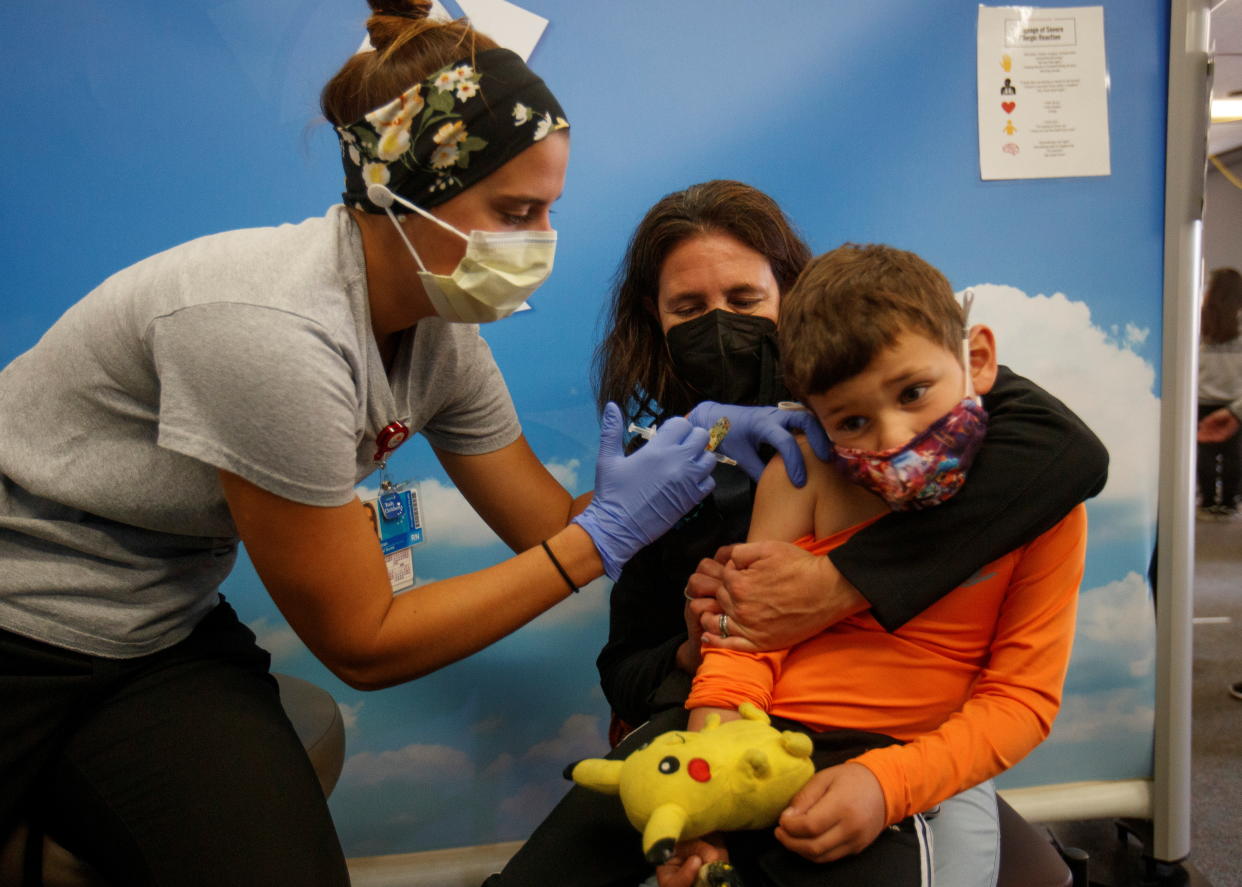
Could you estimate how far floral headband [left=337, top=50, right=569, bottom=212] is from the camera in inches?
45.9

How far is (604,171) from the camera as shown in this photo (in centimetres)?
197

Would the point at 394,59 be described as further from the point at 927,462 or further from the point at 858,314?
the point at 927,462

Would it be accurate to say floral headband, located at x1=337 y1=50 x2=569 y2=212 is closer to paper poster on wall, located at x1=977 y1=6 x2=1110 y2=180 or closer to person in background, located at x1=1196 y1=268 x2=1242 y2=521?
paper poster on wall, located at x1=977 y1=6 x2=1110 y2=180

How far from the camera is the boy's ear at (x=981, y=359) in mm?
1150

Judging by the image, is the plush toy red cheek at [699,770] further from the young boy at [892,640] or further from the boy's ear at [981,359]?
the boy's ear at [981,359]

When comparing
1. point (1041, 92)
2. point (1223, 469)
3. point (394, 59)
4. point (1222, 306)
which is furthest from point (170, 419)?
point (1222, 306)

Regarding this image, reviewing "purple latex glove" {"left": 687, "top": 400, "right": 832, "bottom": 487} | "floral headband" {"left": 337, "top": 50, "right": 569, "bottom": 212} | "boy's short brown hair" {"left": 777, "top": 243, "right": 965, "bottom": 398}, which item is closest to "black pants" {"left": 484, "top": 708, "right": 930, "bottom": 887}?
"purple latex glove" {"left": 687, "top": 400, "right": 832, "bottom": 487}

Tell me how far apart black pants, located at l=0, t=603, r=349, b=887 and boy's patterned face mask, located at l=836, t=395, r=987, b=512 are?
93cm

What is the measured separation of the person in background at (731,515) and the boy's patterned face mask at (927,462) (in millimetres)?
36

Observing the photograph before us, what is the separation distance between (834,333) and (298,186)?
1.44 metres

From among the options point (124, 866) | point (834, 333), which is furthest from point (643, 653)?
point (124, 866)

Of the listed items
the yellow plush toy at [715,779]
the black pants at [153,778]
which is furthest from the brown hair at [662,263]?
the black pants at [153,778]

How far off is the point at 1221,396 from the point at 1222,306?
2.28ft

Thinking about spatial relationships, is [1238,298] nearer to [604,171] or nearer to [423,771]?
[604,171]
